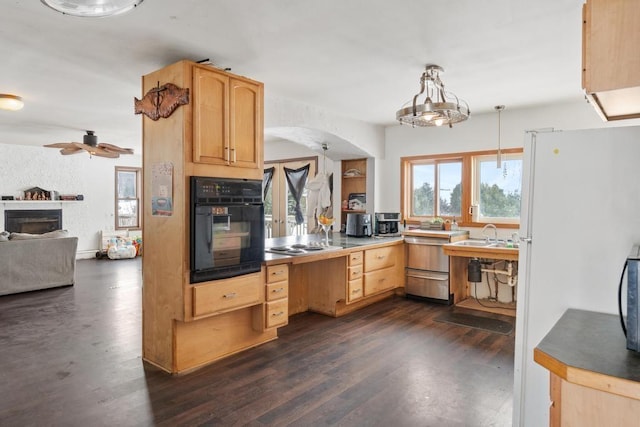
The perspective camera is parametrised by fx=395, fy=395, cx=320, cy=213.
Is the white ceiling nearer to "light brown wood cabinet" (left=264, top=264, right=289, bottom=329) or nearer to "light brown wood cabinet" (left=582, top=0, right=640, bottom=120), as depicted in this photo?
"light brown wood cabinet" (left=582, top=0, right=640, bottom=120)

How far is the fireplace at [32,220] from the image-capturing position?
26.0ft

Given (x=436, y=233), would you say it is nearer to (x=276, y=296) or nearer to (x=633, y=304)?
(x=276, y=296)

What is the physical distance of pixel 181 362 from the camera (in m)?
2.95

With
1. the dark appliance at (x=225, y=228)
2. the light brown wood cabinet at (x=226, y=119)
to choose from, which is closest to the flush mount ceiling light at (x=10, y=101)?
the light brown wood cabinet at (x=226, y=119)

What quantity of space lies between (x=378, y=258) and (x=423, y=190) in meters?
1.61

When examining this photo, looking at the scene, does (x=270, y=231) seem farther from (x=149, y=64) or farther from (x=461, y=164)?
(x=149, y=64)

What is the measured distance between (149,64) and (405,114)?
7.04ft

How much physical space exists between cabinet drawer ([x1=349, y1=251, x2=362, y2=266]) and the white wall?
277 inches

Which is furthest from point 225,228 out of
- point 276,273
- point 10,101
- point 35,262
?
point 35,262

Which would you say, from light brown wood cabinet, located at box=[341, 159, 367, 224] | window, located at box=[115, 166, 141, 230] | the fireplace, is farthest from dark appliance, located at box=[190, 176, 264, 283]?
window, located at box=[115, 166, 141, 230]

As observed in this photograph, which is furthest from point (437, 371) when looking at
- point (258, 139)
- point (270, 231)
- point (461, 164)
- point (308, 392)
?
point (270, 231)

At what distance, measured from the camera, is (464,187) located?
5.36 metres

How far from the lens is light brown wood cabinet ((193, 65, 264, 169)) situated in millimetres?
2889

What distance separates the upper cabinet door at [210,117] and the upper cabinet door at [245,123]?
60mm
